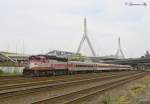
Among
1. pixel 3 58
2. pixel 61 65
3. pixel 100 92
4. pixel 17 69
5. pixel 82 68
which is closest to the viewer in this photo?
pixel 100 92

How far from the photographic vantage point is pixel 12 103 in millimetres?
19625

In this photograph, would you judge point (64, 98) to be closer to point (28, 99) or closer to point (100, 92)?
point (28, 99)

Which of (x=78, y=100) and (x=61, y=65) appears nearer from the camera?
(x=78, y=100)

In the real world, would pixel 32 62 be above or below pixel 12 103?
above

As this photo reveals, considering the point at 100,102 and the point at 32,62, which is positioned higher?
the point at 32,62

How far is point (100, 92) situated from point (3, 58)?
7705 centimetres

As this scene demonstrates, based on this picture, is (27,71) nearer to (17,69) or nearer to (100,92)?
(17,69)

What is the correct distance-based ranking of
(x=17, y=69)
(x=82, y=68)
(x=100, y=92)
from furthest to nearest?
(x=82, y=68) → (x=17, y=69) → (x=100, y=92)

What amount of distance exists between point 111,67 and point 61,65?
52.5m

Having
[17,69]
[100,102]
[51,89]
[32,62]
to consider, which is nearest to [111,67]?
[17,69]

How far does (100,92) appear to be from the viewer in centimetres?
2783

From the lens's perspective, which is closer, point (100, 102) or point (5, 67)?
point (100, 102)

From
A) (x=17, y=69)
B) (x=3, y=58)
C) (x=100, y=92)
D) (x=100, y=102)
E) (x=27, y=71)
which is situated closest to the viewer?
(x=100, y=102)

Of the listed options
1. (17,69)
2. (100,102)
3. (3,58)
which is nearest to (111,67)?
(3,58)
